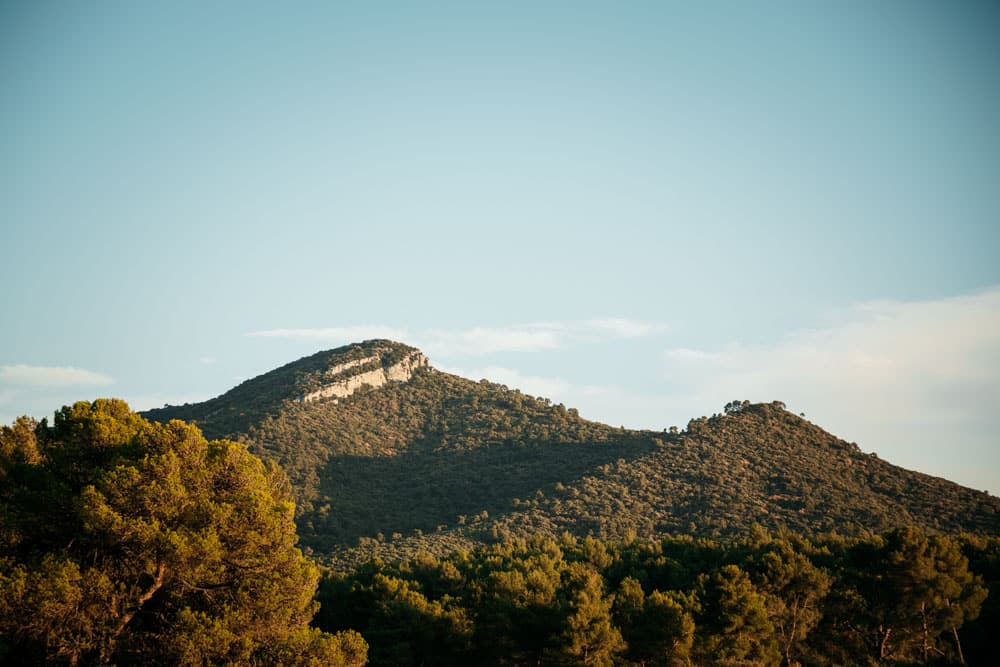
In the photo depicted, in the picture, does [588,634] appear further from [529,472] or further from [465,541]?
[529,472]

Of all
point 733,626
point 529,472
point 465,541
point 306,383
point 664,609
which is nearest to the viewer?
point 664,609

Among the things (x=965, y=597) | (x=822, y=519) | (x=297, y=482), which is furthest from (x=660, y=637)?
(x=297, y=482)

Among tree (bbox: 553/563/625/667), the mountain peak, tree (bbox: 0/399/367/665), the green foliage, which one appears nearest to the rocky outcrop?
the mountain peak

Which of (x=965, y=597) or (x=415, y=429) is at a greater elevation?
(x=415, y=429)

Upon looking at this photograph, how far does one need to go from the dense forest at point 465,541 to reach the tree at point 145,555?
6 cm

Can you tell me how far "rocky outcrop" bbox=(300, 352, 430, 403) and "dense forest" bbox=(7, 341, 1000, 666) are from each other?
1.14 m

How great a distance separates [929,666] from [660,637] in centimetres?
987

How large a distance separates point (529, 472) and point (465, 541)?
45.3ft

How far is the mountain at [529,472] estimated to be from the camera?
53.3m

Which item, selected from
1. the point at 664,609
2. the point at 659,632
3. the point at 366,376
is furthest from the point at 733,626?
the point at 366,376

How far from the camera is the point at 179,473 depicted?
62.7 feet

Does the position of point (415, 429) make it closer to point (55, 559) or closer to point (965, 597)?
point (965, 597)

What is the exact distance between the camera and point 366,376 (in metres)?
82.1

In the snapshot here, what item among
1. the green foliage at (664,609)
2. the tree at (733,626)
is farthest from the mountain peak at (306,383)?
the tree at (733,626)
